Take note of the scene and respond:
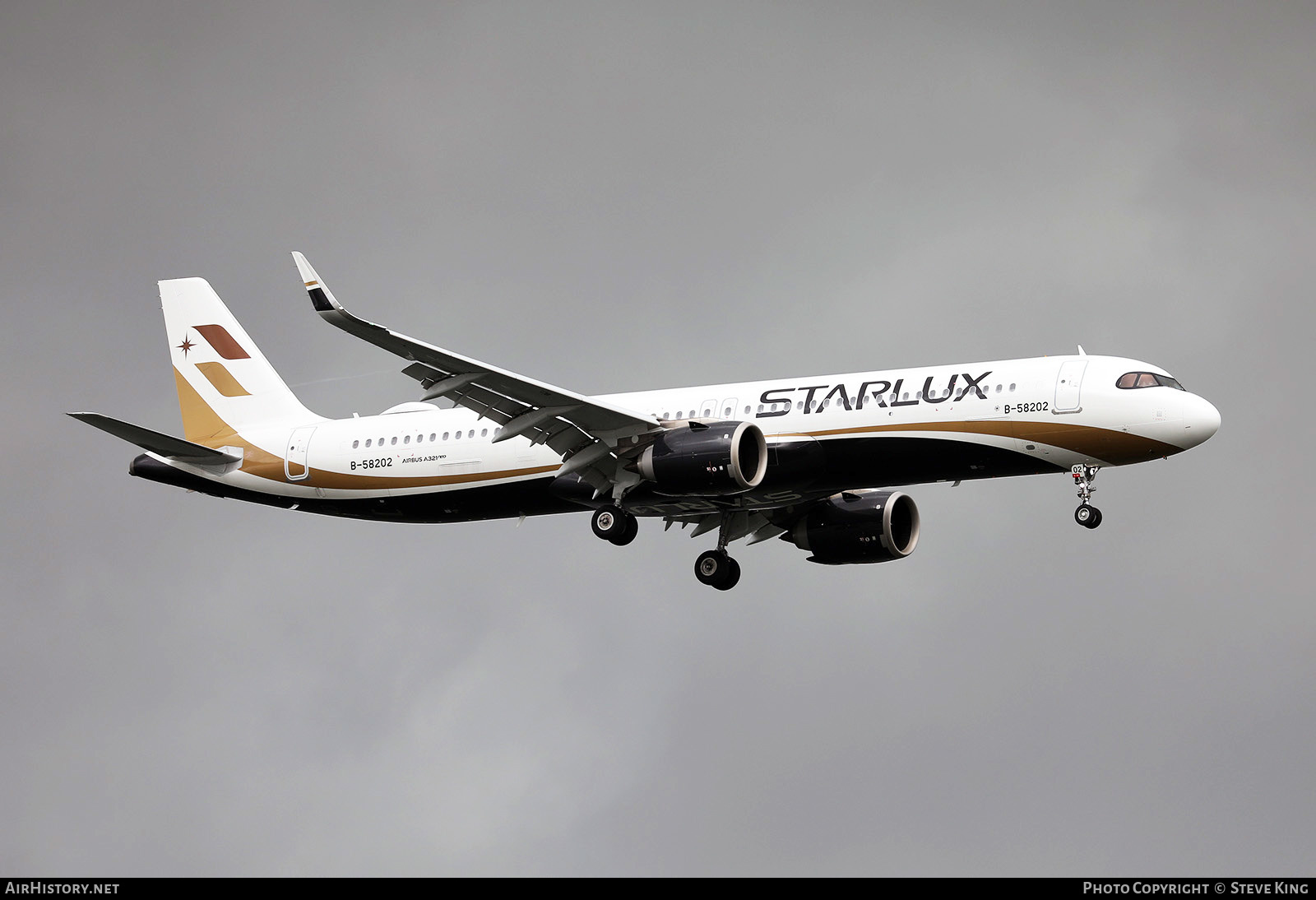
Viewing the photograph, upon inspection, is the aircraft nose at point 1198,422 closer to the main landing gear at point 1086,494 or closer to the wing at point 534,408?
the main landing gear at point 1086,494

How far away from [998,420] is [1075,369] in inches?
95.3

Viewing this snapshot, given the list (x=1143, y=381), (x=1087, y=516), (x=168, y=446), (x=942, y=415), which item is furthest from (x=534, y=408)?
(x=1143, y=381)

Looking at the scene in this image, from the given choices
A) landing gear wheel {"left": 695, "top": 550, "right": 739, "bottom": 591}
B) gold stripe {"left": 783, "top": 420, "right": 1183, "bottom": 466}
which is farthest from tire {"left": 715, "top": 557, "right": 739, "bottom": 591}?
gold stripe {"left": 783, "top": 420, "right": 1183, "bottom": 466}

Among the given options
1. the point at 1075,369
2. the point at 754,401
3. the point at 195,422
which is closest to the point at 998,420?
the point at 1075,369

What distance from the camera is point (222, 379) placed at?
56.4m

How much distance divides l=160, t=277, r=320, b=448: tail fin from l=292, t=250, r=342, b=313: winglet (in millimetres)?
14999

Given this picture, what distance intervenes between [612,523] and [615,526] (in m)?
0.12

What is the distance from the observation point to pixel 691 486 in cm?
4491

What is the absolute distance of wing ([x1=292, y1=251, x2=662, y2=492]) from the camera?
42.6 metres

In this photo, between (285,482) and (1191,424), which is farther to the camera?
(285,482)

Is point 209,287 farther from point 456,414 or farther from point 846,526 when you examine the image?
point 846,526

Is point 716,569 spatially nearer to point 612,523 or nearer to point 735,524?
point 735,524

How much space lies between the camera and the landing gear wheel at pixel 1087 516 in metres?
44.9
